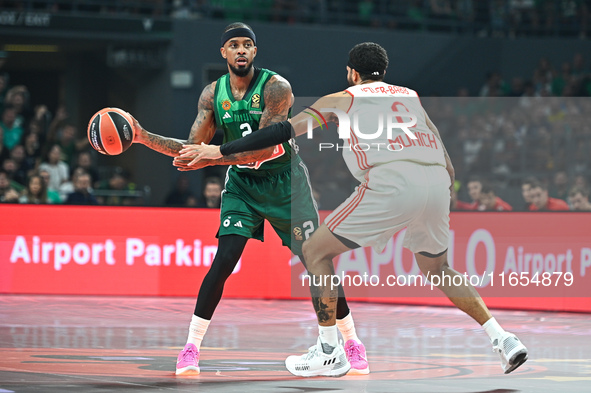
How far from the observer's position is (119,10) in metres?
18.2

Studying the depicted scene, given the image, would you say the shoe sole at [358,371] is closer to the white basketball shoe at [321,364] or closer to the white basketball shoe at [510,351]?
the white basketball shoe at [321,364]

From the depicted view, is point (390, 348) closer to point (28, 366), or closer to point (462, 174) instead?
point (28, 366)

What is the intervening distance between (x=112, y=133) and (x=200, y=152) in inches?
26.1

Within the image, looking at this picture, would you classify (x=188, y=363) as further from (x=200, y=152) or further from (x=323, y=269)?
(x=200, y=152)

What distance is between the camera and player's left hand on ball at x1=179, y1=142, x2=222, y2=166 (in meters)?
5.79

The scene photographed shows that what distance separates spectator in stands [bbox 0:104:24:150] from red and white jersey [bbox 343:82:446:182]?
1136 centimetres

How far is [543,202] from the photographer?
11844mm

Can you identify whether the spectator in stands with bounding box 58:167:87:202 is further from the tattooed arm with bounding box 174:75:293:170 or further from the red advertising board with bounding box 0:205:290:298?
the tattooed arm with bounding box 174:75:293:170

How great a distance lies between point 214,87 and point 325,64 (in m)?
13.1

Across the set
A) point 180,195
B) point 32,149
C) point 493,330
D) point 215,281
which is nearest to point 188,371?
point 215,281

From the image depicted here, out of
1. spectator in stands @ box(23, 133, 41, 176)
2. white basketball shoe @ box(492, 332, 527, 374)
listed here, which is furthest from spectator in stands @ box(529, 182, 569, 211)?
spectator in stands @ box(23, 133, 41, 176)

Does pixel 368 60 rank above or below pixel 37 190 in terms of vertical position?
above

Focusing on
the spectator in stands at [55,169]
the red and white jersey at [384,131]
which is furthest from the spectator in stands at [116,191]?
the red and white jersey at [384,131]

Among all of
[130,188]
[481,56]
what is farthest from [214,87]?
[481,56]
